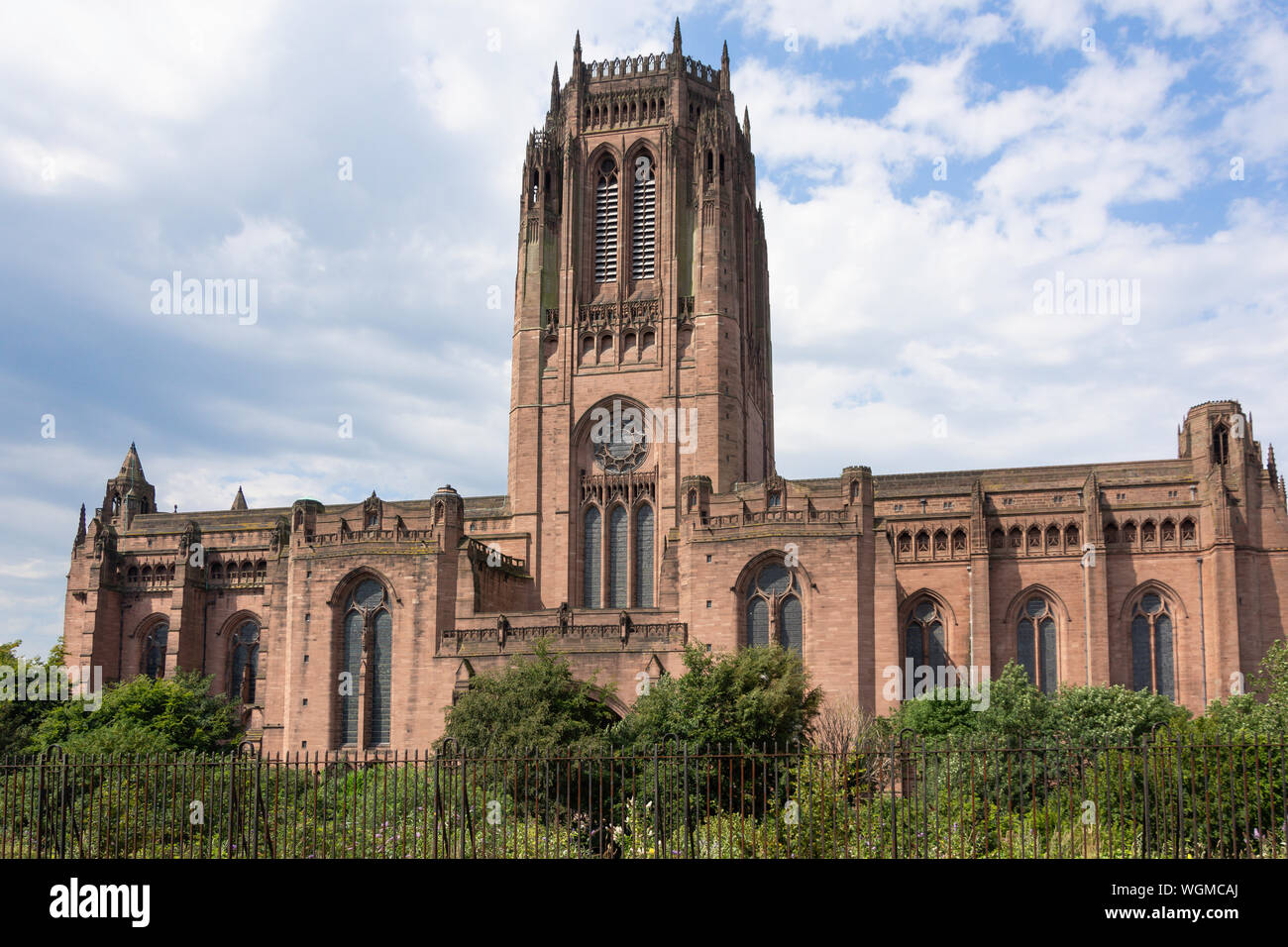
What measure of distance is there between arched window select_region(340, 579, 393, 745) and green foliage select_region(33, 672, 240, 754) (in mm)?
5557

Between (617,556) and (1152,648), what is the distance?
22973 millimetres

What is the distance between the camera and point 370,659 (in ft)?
158

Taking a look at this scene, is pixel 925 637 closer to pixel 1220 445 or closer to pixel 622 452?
pixel 1220 445

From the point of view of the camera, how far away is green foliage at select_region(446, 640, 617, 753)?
121 feet

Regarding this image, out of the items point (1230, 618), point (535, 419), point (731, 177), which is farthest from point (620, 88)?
point (1230, 618)

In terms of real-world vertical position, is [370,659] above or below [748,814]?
above

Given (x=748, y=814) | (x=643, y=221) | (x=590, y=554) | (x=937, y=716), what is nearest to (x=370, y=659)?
(x=590, y=554)

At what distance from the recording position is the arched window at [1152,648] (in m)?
49.9

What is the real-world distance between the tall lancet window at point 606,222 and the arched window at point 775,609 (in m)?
21.1

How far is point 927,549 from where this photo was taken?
174ft

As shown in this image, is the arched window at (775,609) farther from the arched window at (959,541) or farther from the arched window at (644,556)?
the arched window at (959,541)

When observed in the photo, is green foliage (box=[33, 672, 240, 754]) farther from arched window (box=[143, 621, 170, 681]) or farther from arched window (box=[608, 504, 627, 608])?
arched window (box=[608, 504, 627, 608])

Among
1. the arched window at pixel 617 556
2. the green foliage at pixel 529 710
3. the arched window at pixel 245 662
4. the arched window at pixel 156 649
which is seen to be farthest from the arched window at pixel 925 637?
the arched window at pixel 156 649
